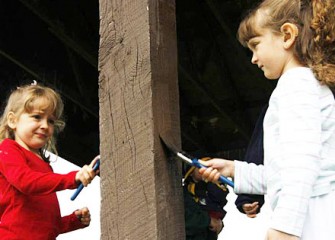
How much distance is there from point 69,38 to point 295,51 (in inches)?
139

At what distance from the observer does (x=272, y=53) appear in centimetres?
320

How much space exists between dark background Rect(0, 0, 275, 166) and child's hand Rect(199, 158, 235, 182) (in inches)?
122

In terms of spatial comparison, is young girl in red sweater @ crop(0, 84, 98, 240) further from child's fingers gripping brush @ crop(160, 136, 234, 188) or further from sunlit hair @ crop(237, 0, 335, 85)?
sunlit hair @ crop(237, 0, 335, 85)

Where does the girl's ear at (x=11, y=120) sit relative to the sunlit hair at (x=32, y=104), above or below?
below

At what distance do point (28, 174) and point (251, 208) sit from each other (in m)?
1.05

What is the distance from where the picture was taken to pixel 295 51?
10.4 ft

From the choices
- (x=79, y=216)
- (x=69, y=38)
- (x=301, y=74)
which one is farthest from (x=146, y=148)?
(x=69, y=38)

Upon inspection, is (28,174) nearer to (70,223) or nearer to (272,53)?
(70,223)

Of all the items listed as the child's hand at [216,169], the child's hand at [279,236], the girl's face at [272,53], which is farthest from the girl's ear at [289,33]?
the child's hand at [279,236]

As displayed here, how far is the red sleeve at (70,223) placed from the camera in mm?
4395

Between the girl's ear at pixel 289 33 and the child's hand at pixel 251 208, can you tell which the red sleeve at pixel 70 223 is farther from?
the girl's ear at pixel 289 33

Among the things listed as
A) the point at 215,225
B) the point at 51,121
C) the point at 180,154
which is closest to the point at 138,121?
the point at 180,154

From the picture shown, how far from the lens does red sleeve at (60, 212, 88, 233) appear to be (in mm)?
4395

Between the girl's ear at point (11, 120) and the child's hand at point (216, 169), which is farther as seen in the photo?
the girl's ear at point (11, 120)
